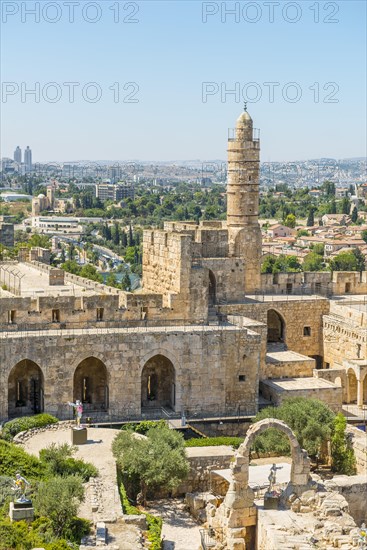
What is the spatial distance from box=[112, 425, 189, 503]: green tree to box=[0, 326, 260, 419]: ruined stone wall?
366 centimetres

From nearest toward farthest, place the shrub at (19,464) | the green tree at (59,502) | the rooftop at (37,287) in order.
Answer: the green tree at (59,502) < the shrub at (19,464) < the rooftop at (37,287)

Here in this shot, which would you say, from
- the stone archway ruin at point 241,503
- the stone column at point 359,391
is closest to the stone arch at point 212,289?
the stone column at point 359,391

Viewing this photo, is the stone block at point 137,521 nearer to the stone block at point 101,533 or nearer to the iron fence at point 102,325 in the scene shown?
the stone block at point 101,533

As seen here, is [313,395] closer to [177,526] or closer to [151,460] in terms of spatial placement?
[151,460]

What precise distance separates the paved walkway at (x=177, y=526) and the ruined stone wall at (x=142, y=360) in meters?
4.30

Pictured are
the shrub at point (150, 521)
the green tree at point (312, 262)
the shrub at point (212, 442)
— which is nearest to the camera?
the shrub at point (150, 521)

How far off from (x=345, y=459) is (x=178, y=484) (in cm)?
501

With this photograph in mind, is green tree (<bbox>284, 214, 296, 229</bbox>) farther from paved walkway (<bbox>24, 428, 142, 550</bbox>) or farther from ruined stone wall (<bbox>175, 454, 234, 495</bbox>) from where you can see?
ruined stone wall (<bbox>175, 454, 234, 495</bbox>)

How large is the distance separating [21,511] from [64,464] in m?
3.41

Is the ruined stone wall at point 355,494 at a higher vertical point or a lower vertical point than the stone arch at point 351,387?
lower

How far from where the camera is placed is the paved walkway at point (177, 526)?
19391 mm

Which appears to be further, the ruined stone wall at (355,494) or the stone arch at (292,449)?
the ruined stone wall at (355,494)

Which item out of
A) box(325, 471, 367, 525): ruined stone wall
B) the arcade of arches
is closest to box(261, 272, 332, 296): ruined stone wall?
the arcade of arches

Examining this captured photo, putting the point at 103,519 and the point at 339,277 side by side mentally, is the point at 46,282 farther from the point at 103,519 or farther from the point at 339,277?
the point at 103,519
